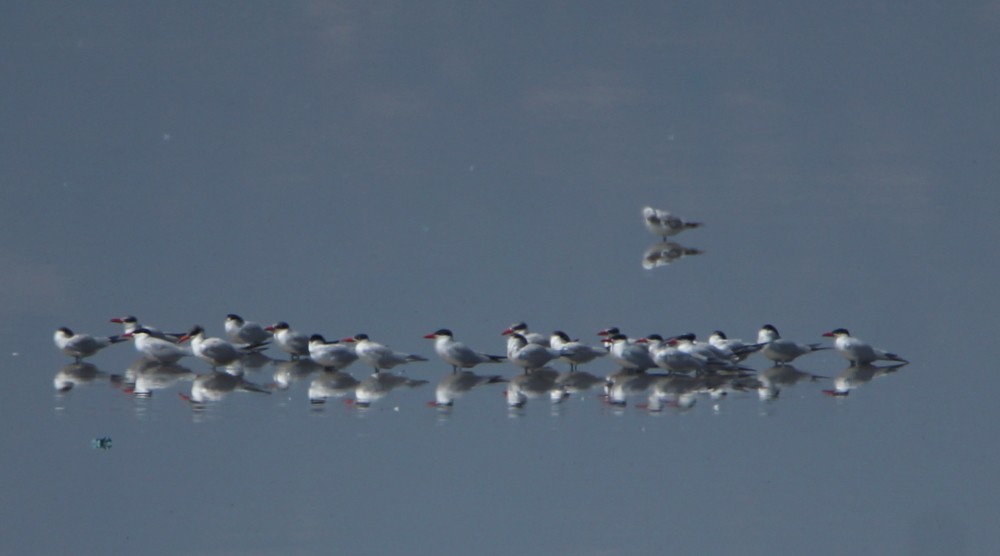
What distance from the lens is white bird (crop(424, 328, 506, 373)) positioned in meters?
12.1

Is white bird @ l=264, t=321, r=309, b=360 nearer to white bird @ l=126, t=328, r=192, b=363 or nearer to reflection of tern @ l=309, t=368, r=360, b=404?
reflection of tern @ l=309, t=368, r=360, b=404

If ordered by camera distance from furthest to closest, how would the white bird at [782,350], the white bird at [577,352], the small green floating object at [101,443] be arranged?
1. the white bird at [782,350]
2. the white bird at [577,352]
3. the small green floating object at [101,443]

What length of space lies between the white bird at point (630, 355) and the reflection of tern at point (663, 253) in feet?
14.6

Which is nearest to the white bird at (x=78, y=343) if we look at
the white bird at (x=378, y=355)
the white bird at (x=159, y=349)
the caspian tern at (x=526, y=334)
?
the white bird at (x=159, y=349)

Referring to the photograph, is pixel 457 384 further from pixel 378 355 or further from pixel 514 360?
pixel 378 355

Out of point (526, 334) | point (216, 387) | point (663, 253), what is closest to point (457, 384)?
point (526, 334)

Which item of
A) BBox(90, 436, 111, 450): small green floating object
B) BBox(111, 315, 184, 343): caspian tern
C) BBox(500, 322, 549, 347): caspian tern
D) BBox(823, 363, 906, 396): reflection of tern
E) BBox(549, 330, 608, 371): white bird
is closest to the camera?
BBox(90, 436, 111, 450): small green floating object

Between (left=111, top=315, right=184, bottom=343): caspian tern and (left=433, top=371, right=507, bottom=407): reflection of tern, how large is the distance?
248 cm

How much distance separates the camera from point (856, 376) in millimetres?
12594

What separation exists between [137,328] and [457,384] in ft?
9.45

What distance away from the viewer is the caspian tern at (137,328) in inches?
503

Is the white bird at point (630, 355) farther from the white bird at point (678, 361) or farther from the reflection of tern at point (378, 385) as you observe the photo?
the reflection of tern at point (378, 385)

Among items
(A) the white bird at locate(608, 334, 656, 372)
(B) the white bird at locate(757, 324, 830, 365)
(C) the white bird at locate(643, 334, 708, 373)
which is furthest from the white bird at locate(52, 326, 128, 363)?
→ (B) the white bird at locate(757, 324, 830, 365)

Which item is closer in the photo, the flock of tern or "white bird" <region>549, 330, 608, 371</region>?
the flock of tern
